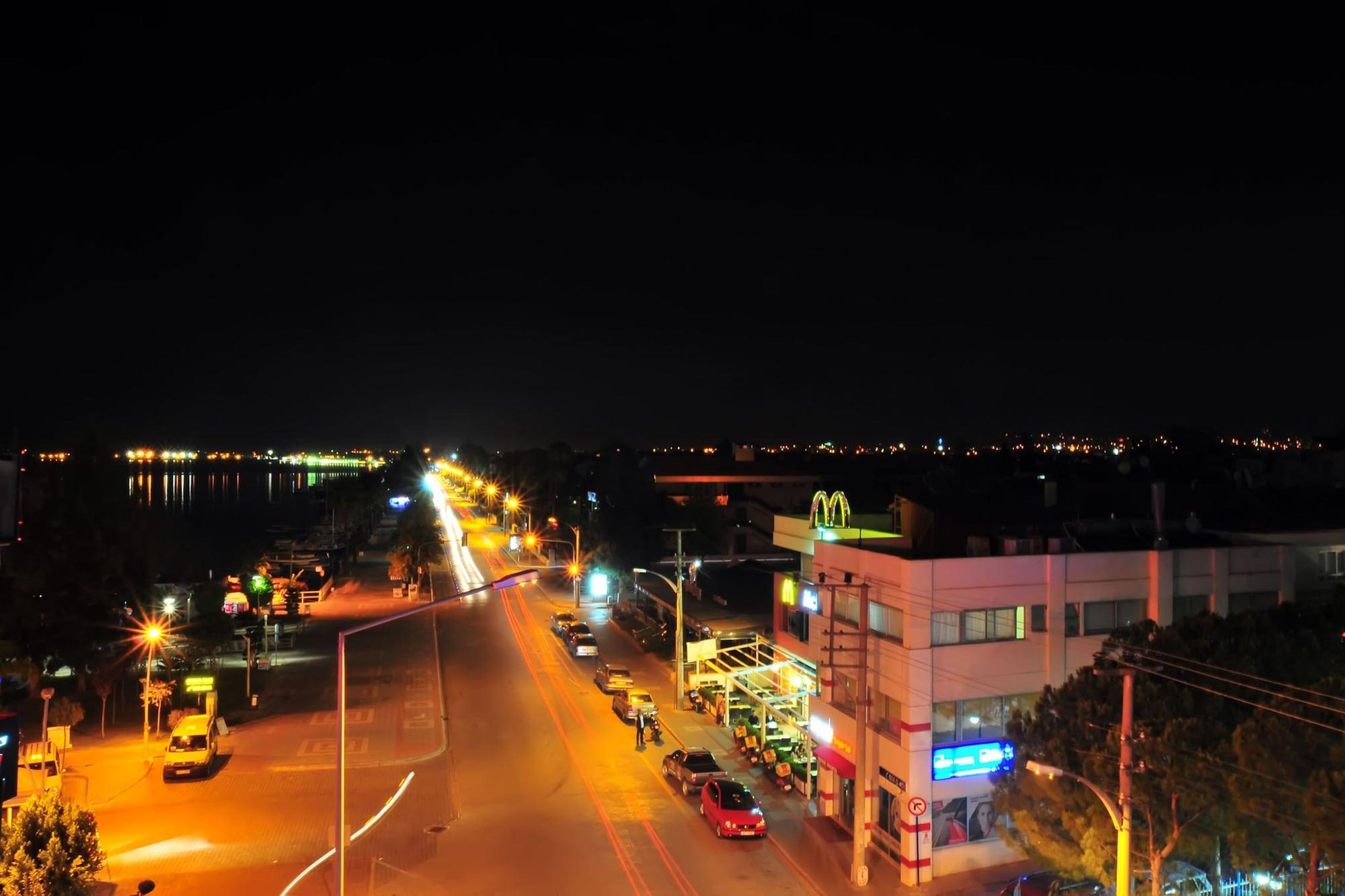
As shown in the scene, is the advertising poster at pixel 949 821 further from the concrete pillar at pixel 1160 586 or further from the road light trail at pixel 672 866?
the concrete pillar at pixel 1160 586

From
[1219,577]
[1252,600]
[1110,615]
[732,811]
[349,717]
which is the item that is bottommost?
[349,717]

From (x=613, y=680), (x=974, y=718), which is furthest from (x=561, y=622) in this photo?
(x=974, y=718)

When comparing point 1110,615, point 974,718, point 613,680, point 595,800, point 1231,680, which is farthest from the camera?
point 613,680

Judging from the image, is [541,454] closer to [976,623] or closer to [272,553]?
[272,553]

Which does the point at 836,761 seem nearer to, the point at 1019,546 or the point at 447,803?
the point at 1019,546

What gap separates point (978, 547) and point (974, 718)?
14.2 feet

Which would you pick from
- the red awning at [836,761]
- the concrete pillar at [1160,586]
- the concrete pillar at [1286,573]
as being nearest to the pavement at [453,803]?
the red awning at [836,761]

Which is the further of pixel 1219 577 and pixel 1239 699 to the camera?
pixel 1219 577

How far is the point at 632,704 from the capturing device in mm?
33938

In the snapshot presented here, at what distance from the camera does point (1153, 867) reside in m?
17.3

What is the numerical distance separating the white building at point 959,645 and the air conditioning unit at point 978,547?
1508 millimetres

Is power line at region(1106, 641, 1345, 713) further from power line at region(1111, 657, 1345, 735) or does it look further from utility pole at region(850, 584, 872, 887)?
utility pole at region(850, 584, 872, 887)

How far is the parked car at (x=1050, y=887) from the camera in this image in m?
19.6

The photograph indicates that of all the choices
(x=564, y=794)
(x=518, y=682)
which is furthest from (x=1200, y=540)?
(x=518, y=682)
